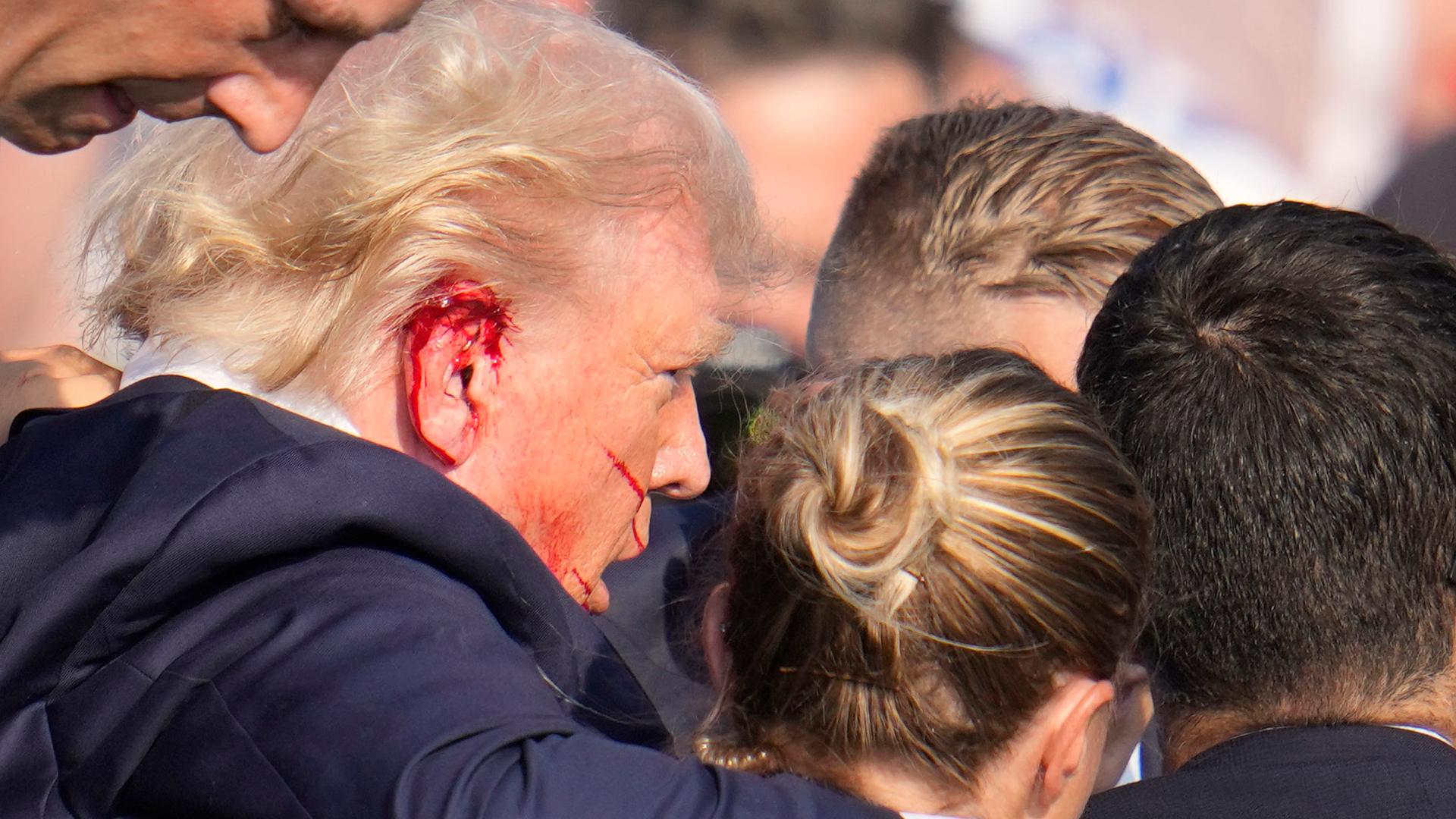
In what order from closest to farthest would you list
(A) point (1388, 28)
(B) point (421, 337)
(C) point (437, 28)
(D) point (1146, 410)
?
(D) point (1146, 410) < (B) point (421, 337) < (C) point (437, 28) < (A) point (1388, 28)

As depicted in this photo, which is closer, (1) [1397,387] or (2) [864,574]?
(2) [864,574]

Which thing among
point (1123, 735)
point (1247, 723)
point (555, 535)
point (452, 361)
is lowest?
point (1123, 735)

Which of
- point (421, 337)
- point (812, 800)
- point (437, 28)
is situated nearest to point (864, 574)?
point (812, 800)

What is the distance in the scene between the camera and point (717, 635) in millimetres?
1475

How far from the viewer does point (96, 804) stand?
4.14 ft

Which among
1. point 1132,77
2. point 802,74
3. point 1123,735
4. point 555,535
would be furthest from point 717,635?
point 1132,77

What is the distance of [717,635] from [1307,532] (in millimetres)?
592

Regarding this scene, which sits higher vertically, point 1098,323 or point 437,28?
point 437,28

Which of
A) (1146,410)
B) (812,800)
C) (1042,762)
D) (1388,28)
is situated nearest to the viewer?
(812,800)

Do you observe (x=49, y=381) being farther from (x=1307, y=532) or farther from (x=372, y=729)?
(x=1307, y=532)

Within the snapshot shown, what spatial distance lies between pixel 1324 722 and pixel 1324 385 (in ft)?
1.09

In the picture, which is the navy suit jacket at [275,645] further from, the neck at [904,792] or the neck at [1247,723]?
the neck at [1247,723]

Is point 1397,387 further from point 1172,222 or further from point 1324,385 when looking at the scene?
point 1172,222

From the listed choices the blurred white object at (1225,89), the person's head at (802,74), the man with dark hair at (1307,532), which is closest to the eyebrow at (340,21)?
the man with dark hair at (1307,532)
